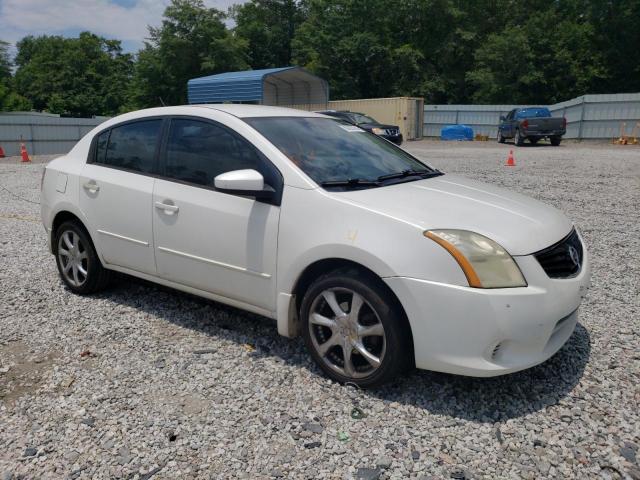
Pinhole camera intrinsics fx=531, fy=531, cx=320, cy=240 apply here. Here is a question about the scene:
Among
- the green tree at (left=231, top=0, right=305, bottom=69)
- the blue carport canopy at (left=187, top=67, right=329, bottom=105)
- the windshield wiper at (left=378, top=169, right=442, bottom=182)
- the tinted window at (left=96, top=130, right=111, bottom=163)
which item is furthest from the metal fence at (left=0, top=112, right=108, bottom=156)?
the green tree at (left=231, top=0, right=305, bottom=69)

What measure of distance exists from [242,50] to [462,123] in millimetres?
27023

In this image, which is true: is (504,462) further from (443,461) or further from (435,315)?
(435,315)

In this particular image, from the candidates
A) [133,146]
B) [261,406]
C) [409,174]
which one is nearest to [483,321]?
[261,406]

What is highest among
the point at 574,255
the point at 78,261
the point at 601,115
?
the point at 601,115

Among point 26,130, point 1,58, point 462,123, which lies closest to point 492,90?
point 462,123

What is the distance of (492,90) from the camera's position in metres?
40.6

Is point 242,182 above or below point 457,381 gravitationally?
above

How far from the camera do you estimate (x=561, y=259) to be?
9.93ft

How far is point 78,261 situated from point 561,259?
3931 mm

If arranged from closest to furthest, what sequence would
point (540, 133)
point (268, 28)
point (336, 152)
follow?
point (336, 152)
point (540, 133)
point (268, 28)

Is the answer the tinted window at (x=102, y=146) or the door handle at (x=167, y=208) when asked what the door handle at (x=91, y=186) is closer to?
the tinted window at (x=102, y=146)

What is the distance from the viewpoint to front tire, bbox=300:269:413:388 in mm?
2908

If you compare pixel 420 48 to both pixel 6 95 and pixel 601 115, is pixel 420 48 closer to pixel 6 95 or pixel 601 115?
pixel 601 115

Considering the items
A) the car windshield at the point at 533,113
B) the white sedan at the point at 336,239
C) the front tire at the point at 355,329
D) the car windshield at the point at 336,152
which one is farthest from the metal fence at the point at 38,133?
the front tire at the point at 355,329
